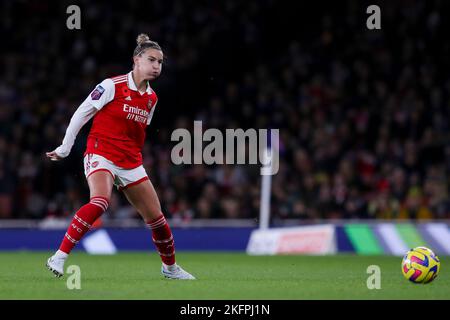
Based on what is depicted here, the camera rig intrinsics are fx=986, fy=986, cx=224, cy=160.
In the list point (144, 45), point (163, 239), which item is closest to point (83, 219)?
point (163, 239)

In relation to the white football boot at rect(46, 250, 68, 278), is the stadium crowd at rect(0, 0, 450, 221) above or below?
above

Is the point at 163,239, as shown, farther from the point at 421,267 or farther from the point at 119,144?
the point at 421,267

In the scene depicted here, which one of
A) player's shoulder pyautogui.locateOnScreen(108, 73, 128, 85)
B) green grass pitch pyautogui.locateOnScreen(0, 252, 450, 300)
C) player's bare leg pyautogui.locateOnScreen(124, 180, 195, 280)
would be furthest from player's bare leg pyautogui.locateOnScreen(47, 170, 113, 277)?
player's shoulder pyautogui.locateOnScreen(108, 73, 128, 85)

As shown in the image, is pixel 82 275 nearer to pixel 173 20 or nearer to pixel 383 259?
pixel 383 259

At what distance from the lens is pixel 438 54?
2073 centimetres

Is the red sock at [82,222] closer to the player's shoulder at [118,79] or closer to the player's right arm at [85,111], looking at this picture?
the player's right arm at [85,111]

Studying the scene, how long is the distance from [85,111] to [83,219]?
1.02 metres

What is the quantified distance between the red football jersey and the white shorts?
1.6 inches

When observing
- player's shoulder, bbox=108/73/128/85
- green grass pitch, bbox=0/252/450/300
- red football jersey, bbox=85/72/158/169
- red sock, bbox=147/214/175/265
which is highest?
player's shoulder, bbox=108/73/128/85

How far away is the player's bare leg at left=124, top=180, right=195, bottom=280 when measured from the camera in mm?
9516

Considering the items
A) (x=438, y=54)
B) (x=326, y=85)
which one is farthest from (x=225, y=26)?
(x=438, y=54)

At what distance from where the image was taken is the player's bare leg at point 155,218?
375 inches

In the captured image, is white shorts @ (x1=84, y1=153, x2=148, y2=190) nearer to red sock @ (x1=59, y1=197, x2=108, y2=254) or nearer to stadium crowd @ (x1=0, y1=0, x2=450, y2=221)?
red sock @ (x1=59, y1=197, x2=108, y2=254)

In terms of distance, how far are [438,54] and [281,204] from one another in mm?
5287
